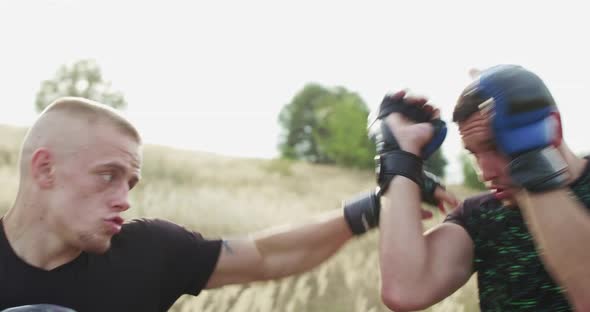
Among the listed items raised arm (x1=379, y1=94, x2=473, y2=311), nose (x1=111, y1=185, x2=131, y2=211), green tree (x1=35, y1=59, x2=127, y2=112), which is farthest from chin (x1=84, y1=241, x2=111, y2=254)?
green tree (x1=35, y1=59, x2=127, y2=112)

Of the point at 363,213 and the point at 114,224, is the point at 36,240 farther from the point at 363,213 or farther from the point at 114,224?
the point at 363,213

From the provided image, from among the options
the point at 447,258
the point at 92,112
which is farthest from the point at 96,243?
the point at 447,258

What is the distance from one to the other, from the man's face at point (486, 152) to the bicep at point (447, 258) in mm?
241

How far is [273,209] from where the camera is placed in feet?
34.7

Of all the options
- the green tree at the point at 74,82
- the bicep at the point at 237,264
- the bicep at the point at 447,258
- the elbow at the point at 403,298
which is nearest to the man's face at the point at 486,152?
the bicep at the point at 447,258

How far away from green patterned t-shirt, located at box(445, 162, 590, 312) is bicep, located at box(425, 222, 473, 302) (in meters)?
0.03

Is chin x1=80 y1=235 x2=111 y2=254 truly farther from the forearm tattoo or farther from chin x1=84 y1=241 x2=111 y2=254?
the forearm tattoo

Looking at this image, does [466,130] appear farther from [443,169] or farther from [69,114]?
[443,169]

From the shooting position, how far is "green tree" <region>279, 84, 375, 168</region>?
114ft

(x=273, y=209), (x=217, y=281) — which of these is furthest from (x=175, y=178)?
(x=217, y=281)

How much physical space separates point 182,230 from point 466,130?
1.05 metres

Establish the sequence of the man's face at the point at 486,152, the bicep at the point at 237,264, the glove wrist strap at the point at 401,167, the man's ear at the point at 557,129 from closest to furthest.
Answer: the man's ear at the point at 557,129 < the man's face at the point at 486,152 < the glove wrist strap at the point at 401,167 < the bicep at the point at 237,264

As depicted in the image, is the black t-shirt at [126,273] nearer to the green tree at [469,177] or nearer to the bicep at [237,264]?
the bicep at [237,264]

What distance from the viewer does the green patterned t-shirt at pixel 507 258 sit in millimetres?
2098
